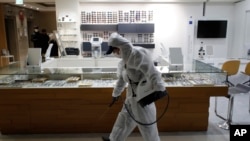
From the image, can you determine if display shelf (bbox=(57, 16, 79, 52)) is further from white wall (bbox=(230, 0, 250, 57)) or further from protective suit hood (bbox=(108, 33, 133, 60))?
white wall (bbox=(230, 0, 250, 57))

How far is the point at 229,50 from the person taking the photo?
24.1 feet

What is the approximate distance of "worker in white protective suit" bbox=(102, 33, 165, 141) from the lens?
2.21 metres

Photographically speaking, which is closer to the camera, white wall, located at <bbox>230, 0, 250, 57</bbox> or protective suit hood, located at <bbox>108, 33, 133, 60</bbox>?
protective suit hood, located at <bbox>108, 33, 133, 60</bbox>

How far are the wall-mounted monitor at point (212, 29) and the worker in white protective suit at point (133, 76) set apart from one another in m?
5.22

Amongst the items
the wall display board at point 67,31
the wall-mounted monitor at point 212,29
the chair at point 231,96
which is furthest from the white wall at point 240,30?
the wall display board at point 67,31

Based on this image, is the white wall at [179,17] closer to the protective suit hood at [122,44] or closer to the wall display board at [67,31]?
the wall display board at [67,31]

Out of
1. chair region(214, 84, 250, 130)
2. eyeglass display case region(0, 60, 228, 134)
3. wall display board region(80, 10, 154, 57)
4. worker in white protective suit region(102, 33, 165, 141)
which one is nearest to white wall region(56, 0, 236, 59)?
wall display board region(80, 10, 154, 57)

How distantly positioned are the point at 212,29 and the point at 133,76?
5518mm

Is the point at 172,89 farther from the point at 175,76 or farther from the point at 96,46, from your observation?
the point at 96,46

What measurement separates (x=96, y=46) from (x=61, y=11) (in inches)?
98.0

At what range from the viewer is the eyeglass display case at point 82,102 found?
9.94ft

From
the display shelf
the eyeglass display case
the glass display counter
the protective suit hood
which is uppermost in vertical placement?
the display shelf

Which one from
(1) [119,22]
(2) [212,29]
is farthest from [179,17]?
(1) [119,22]

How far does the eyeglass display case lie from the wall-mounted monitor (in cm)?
404
